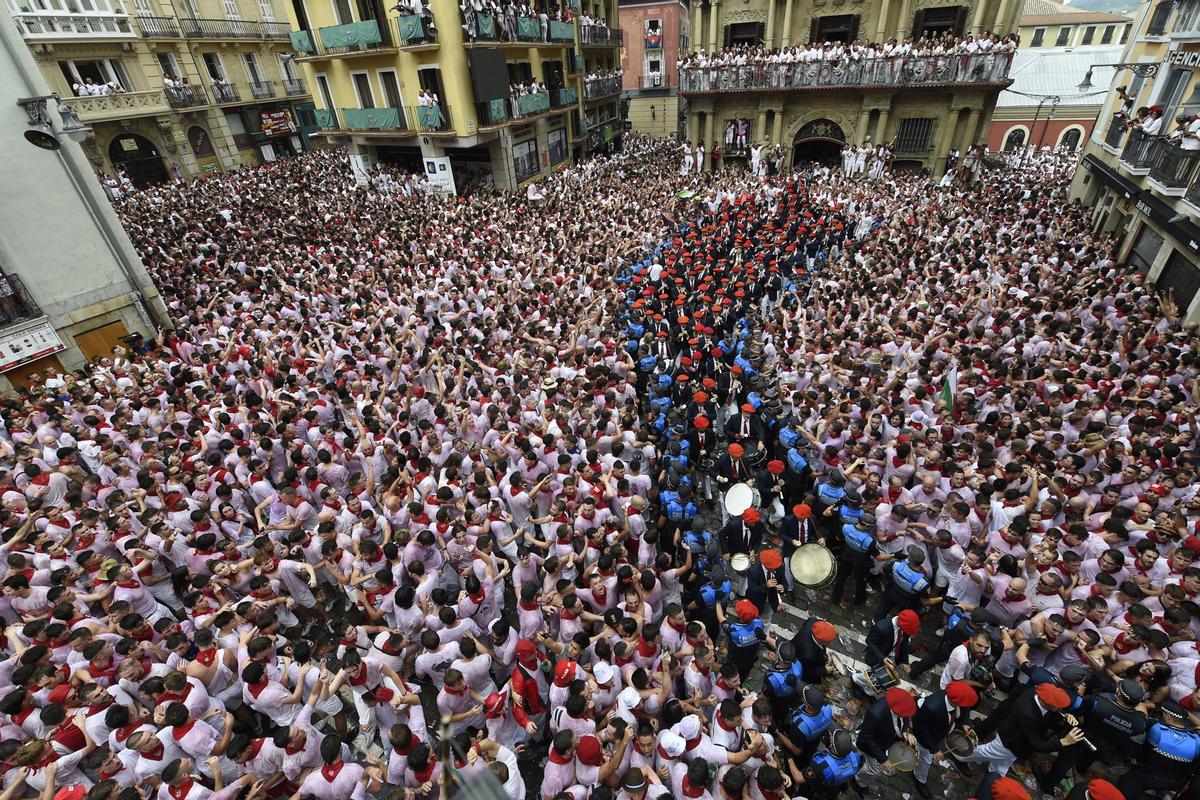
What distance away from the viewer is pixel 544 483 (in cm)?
699

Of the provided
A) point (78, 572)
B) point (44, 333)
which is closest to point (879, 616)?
point (78, 572)

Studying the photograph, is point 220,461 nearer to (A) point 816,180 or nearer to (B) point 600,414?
(B) point 600,414

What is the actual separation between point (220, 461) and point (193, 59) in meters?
30.8

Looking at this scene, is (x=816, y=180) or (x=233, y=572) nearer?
(x=233, y=572)

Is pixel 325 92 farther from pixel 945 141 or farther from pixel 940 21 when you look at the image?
pixel 945 141

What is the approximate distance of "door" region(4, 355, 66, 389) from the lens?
1124 centimetres

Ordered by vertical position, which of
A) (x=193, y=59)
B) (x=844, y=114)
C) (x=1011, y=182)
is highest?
(x=193, y=59)

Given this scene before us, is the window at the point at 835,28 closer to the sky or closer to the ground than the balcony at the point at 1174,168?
closer to the sky

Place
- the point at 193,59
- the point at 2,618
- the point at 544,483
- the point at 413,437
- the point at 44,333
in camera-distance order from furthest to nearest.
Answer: the point at 193,59 < the point at 44,333 < the point at 413,437 < the point at 544,483 < the point at 2,618

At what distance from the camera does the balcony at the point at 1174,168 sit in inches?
444

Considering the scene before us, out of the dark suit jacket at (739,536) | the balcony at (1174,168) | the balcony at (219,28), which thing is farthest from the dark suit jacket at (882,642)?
the balcony at (219,28)

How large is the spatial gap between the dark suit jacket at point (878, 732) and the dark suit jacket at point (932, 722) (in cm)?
39

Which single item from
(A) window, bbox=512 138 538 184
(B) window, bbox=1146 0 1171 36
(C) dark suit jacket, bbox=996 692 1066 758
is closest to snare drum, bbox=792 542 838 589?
(C) dark suit jacket, bbox=996 692 1066 758

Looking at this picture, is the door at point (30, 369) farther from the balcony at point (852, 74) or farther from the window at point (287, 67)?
the window at point (287, 67)
